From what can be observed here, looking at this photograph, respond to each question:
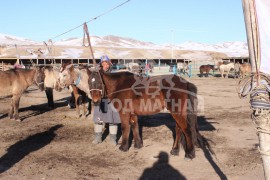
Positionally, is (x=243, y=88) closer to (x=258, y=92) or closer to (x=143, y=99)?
(x=258, y=92)

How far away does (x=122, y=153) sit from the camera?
6.46 m

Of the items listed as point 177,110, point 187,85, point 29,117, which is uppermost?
point 187,85

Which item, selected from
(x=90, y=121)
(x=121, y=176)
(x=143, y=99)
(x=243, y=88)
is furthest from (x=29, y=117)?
(x=243, y=88)

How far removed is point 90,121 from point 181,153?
15.1ft

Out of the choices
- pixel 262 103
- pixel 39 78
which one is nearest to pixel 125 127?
pixel 262 103

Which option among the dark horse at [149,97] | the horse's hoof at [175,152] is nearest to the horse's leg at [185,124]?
the dark horse at [149,97]

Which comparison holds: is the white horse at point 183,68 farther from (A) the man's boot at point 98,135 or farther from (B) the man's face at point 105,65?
(A) the man's boot at point 98,135

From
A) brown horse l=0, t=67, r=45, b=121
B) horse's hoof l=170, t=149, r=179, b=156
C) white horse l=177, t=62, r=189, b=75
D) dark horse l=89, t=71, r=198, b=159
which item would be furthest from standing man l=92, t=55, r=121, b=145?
white horse l=177, t=62, r=189, b=75

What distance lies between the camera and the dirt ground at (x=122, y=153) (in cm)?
518

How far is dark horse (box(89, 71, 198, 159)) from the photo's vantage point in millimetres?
5914

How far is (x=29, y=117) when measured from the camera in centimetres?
1092

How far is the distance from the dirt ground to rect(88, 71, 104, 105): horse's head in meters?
1.33

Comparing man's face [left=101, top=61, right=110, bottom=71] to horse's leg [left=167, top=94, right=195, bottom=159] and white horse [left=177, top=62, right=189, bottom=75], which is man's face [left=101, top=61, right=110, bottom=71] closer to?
horse's leg [left=167, top=94, right=195, bottom=159]

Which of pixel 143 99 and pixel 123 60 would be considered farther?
pixel 123 60
